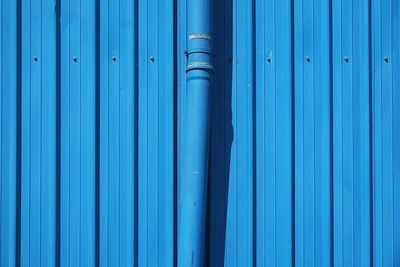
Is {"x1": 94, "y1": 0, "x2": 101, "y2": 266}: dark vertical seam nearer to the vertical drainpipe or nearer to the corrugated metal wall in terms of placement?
the corrugated metal wall

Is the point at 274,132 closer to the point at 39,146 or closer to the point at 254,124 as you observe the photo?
the point at 254,124

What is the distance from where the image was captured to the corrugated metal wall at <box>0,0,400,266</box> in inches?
63.3

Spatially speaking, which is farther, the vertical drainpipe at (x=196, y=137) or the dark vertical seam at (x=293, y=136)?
the dark vertical seam at (x=293, y=136)

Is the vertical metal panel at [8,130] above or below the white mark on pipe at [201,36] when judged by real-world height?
below

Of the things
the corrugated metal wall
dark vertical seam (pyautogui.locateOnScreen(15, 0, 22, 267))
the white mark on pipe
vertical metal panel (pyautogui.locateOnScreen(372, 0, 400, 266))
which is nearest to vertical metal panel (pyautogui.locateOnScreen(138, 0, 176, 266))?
the corrugated metal wall

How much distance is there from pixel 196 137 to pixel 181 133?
113mm

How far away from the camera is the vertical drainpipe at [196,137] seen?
1.52m

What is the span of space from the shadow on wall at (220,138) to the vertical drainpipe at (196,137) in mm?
84

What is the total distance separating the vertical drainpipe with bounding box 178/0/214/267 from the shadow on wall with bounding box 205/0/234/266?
8 centimetres

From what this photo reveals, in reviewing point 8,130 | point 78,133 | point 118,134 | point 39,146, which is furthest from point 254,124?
point 8,130

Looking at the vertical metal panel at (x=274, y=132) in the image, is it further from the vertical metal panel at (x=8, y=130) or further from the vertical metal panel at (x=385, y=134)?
the vertical metal panel at (x=8, y=130)

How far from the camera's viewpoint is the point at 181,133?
163 centimetres

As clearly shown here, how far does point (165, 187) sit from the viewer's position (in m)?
1.61

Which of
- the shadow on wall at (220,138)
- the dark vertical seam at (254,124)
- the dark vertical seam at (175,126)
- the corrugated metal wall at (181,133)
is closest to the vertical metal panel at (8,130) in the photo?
the corrugated metal wall at (181,133)
